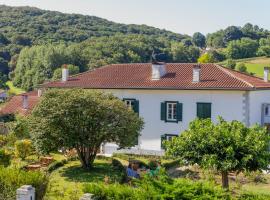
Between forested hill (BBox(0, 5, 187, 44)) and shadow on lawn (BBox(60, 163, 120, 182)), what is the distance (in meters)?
95.5

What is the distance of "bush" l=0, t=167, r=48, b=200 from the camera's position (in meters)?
15.0

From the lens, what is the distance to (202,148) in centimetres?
1716

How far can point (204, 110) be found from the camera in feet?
95.9

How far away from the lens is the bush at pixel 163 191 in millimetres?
12719

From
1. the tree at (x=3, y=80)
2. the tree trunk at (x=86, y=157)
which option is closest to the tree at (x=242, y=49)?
the tree at (x=3, y=80)

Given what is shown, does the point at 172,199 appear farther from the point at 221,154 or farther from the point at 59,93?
the point at 59,93

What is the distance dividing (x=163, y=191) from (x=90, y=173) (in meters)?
9.42

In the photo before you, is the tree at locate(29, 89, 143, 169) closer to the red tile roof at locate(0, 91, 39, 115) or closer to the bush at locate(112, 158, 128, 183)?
the bush at locate(112, 158, 128, 183)

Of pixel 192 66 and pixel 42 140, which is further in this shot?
pixel 192 66

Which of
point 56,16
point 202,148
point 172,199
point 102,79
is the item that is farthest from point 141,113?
point 56,16

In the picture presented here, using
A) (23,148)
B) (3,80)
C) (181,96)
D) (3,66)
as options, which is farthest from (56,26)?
(23,148)

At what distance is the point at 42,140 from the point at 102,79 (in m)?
12.4

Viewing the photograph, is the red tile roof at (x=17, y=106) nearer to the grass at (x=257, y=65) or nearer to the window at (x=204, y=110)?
the window at (x=204, y=110)

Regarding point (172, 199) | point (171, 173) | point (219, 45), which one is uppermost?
point (219, 45)
